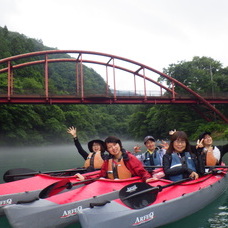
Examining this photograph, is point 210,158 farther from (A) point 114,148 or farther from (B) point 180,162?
(A) point 114,148

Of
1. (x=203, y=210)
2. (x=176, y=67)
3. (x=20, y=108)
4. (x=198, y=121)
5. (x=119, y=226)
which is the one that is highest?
(x=176, y=67)

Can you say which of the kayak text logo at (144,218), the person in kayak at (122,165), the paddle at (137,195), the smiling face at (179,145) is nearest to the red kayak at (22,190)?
the person in kayak at (122,165)

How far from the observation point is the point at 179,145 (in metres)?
4.27

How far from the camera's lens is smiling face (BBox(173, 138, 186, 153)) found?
14.0 ft

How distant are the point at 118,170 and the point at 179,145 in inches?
44.6

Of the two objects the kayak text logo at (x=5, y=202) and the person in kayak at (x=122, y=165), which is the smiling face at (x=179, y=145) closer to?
the person in kayak at (x=122, y=165)

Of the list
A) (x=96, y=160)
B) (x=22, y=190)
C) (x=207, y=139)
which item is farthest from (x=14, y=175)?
(x=207, y=139)

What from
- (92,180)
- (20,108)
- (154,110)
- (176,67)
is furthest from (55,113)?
(92,180)

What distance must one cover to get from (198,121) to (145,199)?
33053 mm

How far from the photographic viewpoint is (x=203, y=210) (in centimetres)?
468

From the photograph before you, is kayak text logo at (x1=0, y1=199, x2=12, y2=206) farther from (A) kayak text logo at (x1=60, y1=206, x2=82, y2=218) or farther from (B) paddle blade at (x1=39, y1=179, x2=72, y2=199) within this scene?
(A) kayak text logo at (x1=60, y1=206, x2=82, y2=218)

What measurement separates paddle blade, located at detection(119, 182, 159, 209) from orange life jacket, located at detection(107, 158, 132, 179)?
0.88 metres

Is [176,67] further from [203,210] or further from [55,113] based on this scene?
[203,210]

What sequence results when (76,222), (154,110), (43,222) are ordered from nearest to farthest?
1. (43,222)
2. (76,222)
3. (154,110)
